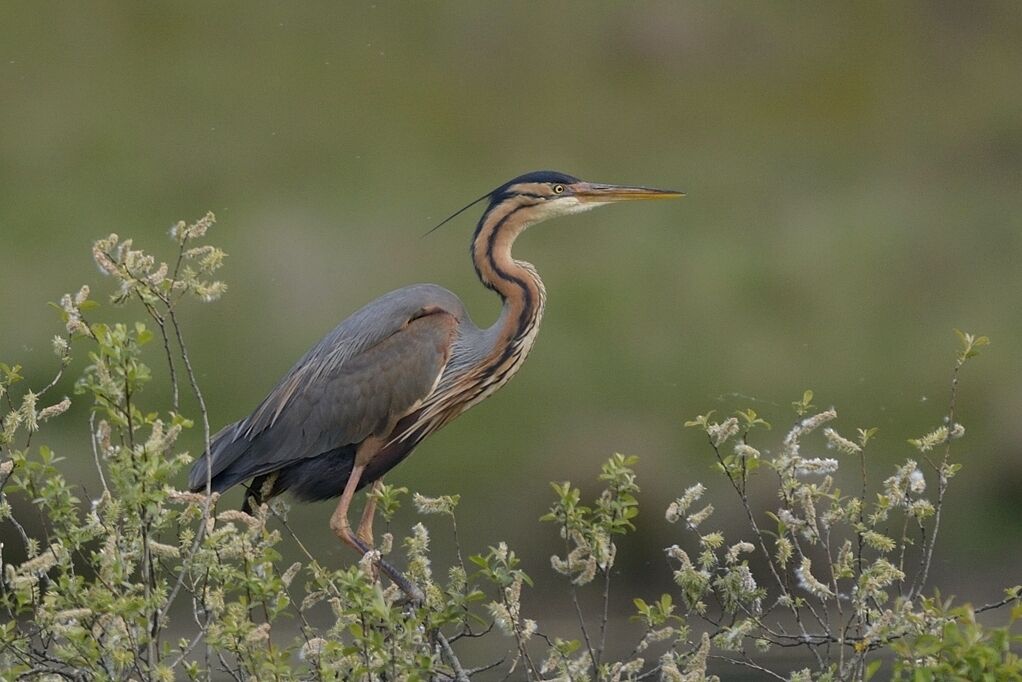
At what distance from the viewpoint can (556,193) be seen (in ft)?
20.3

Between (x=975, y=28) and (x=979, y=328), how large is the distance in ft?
11.9

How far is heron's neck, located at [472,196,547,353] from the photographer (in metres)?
6.09

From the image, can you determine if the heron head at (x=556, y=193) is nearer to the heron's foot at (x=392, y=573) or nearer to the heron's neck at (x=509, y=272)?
the heron's neck at (x=509, y=272)

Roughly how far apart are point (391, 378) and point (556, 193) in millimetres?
842

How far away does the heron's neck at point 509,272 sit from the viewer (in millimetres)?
6086

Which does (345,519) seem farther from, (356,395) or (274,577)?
(274,577)

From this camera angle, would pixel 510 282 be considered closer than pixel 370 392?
No

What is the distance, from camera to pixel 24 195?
11516 mm

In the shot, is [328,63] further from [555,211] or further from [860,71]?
[555,211]

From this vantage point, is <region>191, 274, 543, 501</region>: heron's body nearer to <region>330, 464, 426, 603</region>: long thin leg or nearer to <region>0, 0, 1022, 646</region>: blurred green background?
<region>330, 464, 426, 603</region>: long thin leg

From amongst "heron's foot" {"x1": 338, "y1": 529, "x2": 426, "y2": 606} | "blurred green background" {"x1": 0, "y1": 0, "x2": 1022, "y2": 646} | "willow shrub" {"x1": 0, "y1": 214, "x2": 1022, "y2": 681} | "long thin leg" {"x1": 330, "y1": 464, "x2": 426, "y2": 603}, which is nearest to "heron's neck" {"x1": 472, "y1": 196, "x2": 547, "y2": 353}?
"long thin leg" {"x1": 330, "y1": 464, "x2": 426, "y2": 603}

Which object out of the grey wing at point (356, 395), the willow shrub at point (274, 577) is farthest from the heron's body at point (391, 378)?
the willow shrub at point (274, 577)

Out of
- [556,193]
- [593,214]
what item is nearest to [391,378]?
[556,193]

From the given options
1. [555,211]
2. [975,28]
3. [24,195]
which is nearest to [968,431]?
[555,211]
